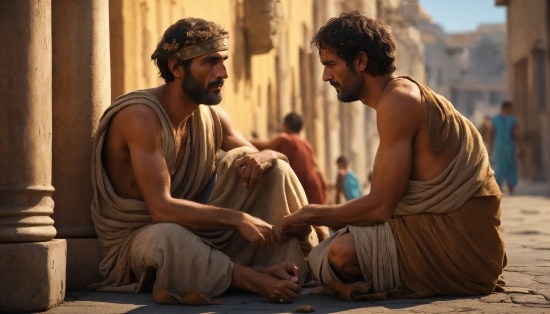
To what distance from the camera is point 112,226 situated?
18.9 ft

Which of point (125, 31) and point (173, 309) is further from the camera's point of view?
point (125, 31)

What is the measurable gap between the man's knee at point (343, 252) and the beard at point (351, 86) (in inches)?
28.1

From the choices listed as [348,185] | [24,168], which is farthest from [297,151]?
[24,168]

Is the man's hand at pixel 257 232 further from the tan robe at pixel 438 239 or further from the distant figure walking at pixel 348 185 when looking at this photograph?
the distant figure walking at pixel 348 185

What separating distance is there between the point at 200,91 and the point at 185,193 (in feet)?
1.97

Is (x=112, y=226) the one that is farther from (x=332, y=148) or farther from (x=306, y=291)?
(x=332, y=148)

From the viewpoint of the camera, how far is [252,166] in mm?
5719

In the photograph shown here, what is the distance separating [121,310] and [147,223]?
0.82 meters

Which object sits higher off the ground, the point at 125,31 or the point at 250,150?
the point at 125,31

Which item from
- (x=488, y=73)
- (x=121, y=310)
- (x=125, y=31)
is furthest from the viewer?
(x=488, y=73)

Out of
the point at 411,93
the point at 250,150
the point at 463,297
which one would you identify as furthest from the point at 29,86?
the point at 463,297

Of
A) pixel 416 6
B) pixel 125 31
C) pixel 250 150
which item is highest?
pixel 416 6

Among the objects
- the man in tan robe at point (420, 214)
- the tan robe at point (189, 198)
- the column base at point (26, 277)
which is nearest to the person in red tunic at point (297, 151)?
Answer: the tan robe at point (189, 198)

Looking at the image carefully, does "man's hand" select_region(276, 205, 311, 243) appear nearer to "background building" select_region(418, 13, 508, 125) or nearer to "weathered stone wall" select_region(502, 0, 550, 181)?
"weathered stone wall" select_region(502, 0, 550, 181)
